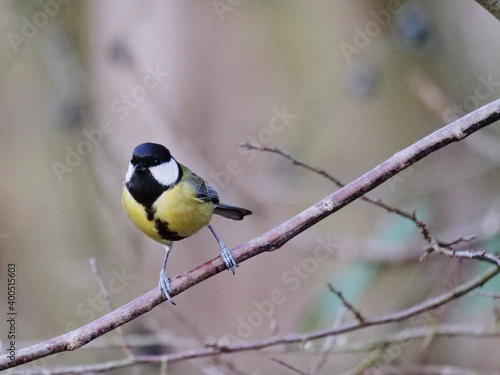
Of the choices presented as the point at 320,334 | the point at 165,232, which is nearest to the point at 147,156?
the point at 165,232

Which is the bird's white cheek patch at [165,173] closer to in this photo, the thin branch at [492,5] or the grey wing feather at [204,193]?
the grey wing feather at [204,193]

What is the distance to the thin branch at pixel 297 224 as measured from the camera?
122 centimetres

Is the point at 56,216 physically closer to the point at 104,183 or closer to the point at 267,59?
the point at 104,183

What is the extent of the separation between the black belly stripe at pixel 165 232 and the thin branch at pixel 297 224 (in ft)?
1.08

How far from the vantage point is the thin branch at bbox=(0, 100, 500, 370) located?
4.01 feet

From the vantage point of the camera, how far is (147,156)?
1.73m

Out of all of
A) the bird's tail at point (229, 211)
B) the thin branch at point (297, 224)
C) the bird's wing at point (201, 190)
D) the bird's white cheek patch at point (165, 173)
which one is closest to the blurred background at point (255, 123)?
the bird's tail at point (229, 211)

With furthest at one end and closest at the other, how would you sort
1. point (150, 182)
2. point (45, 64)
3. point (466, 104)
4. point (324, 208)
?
point (45, 64) < point (466, 104) < point (150, 182) < point (324, 208)

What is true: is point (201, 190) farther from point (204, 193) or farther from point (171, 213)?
point (171, 213)

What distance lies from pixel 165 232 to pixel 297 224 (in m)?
0.62

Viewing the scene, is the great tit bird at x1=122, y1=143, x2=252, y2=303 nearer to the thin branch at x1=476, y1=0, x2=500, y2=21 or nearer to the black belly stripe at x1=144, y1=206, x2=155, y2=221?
the black belly stripe at x1=144, y1=206, x2=155, y2=221

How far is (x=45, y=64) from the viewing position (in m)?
3.74

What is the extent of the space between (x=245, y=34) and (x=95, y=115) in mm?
1082

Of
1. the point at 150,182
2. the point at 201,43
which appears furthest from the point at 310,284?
the point at 150,182
